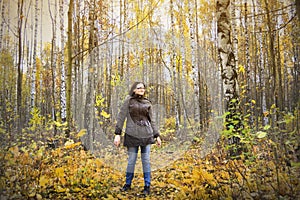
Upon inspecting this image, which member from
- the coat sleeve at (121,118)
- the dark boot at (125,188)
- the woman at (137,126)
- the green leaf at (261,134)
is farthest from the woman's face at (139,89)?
the green leaf at (261,134)

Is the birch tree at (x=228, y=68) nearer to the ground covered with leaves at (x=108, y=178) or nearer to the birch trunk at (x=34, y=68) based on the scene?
the ground covered with leaves at (x=108, y=178)

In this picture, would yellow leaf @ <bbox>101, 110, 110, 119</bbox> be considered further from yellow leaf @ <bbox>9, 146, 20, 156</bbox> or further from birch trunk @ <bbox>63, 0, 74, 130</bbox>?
yellow leaf @ <bbox>9, 146, 20, 156</bbox>

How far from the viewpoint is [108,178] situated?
320cm

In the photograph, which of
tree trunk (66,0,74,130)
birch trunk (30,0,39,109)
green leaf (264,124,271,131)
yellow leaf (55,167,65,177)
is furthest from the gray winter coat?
green leaf (264,124,271,131)

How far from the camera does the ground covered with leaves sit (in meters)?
2.46

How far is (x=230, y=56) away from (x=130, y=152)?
1.71 m

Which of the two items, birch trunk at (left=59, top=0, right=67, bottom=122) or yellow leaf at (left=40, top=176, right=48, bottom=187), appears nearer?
yellow leaf at (left=40, top=176, right=48, bottom=187)

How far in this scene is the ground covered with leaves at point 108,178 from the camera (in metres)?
2.46

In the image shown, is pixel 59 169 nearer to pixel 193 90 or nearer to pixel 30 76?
pixel 30 76

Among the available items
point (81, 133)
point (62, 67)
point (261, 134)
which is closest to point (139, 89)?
point (81, 133)

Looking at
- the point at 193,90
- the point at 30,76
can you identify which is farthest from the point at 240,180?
the point at 30,76

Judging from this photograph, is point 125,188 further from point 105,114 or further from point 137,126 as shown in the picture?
point 105,114

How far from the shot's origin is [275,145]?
250 centimetres

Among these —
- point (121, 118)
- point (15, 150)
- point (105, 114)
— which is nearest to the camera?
point (15, 150)
